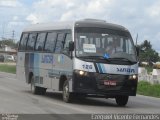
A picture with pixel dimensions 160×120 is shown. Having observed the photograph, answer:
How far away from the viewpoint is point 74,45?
736 inches

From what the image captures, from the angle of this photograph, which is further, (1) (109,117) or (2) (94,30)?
(2) (94,30)

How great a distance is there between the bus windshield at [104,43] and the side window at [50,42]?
219cm

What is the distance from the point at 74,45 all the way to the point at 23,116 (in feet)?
16.6

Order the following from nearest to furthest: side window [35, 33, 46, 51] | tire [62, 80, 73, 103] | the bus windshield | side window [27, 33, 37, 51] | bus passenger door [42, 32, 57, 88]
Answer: the bus windshield < tire [62, 80, 73, 103] < bus passenger door [42, 32, 57, 88] < side window [35, 33, 46, 51] < side window [27, 33, 37, 51]

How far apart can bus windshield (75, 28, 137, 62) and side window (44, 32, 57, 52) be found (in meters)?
2.19

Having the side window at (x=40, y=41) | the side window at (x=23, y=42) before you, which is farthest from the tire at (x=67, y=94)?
the side window at (x=23, y=42)

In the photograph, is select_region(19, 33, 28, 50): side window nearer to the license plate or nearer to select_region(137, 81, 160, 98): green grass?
select_region(137, 81, 160, 98): green grass

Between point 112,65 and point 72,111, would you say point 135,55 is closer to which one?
point 112,65

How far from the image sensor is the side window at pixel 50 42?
69.2ft

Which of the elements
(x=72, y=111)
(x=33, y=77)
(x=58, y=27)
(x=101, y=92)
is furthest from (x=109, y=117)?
(x=33, y=77)

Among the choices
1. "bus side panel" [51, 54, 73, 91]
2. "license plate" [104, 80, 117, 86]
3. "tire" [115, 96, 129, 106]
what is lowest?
"tire" [115, 96, 129, 106]

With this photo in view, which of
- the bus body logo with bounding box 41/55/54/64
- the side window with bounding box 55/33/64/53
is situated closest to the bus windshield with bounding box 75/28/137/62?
the side window with bounding box 55/33/64/53

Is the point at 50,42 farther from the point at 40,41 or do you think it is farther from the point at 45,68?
the point at 40,41

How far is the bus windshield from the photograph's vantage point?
61.3 feet
